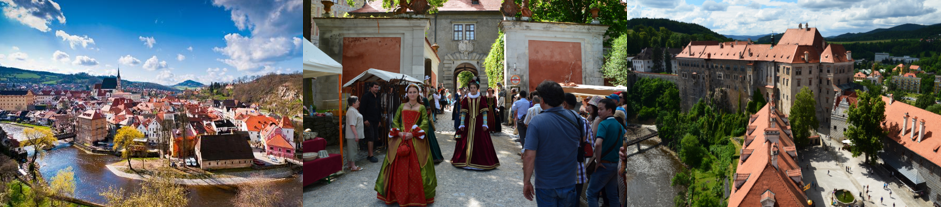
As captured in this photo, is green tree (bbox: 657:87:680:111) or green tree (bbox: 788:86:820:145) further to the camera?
green tree (bbox: 657:87:680:111)

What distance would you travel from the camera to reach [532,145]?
8.32ft

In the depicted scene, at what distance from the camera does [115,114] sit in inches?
110

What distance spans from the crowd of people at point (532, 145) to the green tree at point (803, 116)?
1.07 m

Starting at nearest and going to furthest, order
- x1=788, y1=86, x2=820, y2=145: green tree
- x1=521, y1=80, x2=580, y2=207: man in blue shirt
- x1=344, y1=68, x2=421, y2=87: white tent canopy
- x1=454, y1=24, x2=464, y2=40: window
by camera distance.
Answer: x1=521, y1=80, x2=580, y2=207: man in blue shirt → x1=788, y1=86, x2=820, y2=145: green tree → x1=344, y1=68, x2=421, y2=87: white tent canopy → x1=454, y1=24, x2=464, y2=40: window

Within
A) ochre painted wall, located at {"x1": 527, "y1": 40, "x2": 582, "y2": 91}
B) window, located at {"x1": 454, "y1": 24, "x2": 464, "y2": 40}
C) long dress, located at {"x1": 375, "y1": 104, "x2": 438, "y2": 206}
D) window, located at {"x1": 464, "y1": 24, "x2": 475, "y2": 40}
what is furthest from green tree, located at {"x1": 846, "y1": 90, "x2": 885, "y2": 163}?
window, located at {"x1": 454, "y1": 24, "x2": 464, "y2": 40}

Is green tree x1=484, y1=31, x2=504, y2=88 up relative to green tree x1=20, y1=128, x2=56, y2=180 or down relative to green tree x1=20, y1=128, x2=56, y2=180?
up

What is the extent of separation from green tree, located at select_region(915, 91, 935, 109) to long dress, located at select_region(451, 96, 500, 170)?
4.14 meters

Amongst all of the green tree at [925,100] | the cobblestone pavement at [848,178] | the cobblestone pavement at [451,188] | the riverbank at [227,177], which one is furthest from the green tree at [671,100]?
the riverbank at [227,177]

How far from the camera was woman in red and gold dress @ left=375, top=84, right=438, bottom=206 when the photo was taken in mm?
4266

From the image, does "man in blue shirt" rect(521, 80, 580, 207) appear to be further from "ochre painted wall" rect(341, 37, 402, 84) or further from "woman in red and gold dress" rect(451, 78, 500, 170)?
"ochre painted wall" rect(341, 37, 402, 84)

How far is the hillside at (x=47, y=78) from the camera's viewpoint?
261cm

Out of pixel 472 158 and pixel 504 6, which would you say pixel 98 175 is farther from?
pixel 504 6

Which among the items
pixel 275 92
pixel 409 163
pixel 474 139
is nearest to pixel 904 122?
pixel 409 163

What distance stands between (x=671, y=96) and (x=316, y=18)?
5.26m
